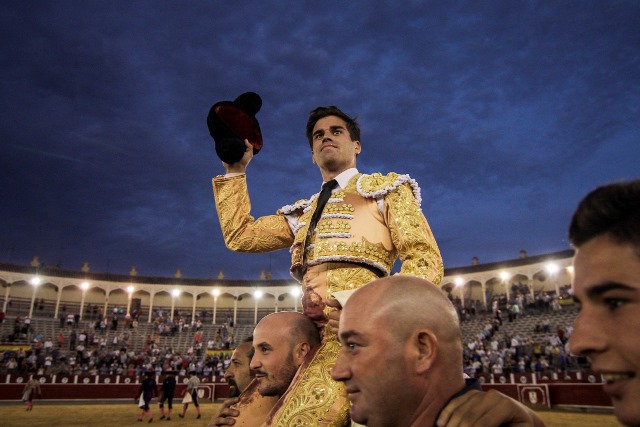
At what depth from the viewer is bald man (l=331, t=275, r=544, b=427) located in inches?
59.2

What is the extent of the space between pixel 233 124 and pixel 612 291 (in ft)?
7.80

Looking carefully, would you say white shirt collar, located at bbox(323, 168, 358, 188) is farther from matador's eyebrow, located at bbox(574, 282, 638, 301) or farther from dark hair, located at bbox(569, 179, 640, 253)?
matador's eyebrow, located at bbox(574, 282, 638, 301)

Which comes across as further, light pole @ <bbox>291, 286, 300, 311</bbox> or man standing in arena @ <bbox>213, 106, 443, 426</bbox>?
light pole @ <bbox>291, 286, 300, 311</bbox>

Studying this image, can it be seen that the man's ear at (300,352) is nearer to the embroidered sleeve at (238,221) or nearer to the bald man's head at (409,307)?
the embroidered sleeve at (238,221)

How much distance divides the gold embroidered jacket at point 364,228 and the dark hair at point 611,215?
1.04m

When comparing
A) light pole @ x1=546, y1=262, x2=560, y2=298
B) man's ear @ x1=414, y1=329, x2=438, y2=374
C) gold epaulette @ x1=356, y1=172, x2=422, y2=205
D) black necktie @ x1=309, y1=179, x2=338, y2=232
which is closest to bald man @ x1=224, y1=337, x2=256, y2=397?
black necktie @ x1=309, y1=179, x2=338, y2=232

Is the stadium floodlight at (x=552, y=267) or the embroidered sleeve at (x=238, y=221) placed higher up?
the stadium floodlight at (x=552, y=267)

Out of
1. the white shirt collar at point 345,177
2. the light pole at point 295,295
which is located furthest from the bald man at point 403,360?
the light pole at point 295,295

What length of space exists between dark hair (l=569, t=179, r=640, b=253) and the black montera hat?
85.5 inches

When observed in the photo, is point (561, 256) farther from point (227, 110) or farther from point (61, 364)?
point (227, 110)

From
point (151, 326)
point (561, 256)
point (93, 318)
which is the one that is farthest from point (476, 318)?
point (93, 318)

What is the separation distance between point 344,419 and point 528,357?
22579 millimetres

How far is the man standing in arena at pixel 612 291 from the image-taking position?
3.60ft

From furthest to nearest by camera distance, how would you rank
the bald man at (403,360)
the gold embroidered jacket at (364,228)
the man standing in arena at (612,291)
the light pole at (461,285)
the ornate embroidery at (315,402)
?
the light pole at (461,285) → the gold embroidered jacket at (364,228) → the ornate embroidery at (315,402) → the bald man at (403,360) → the man standing in arena at (612,291)
